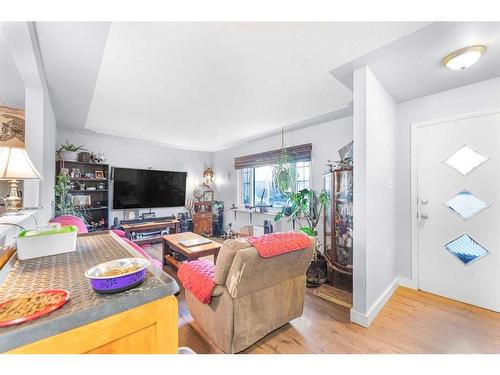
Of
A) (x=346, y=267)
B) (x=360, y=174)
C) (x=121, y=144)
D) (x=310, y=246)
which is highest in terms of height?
(x=121, y=144)

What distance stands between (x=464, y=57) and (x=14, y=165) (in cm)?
306

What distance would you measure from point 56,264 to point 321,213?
3.22 m

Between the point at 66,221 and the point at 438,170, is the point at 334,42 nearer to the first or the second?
the point at 438,170

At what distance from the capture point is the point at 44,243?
3.33 ft

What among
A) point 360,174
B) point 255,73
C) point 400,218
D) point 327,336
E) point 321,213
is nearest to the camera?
point 327,336

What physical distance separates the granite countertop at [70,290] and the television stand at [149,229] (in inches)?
139

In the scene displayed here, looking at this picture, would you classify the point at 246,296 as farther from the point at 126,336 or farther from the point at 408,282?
the point at 408,282

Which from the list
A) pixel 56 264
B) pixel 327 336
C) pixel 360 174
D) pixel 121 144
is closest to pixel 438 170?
pixel 360 174

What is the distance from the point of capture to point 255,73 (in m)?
2.08

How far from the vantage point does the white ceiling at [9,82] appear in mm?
1806

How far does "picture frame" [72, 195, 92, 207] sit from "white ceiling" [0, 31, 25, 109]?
1.70 meters

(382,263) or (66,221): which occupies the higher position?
(66,221)

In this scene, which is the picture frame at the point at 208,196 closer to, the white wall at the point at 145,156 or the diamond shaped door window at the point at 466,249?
the white wall at the point at 145,156

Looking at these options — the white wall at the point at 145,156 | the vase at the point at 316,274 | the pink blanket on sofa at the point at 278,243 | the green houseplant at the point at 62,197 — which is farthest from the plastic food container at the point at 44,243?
the white wall at the point at 145,156
